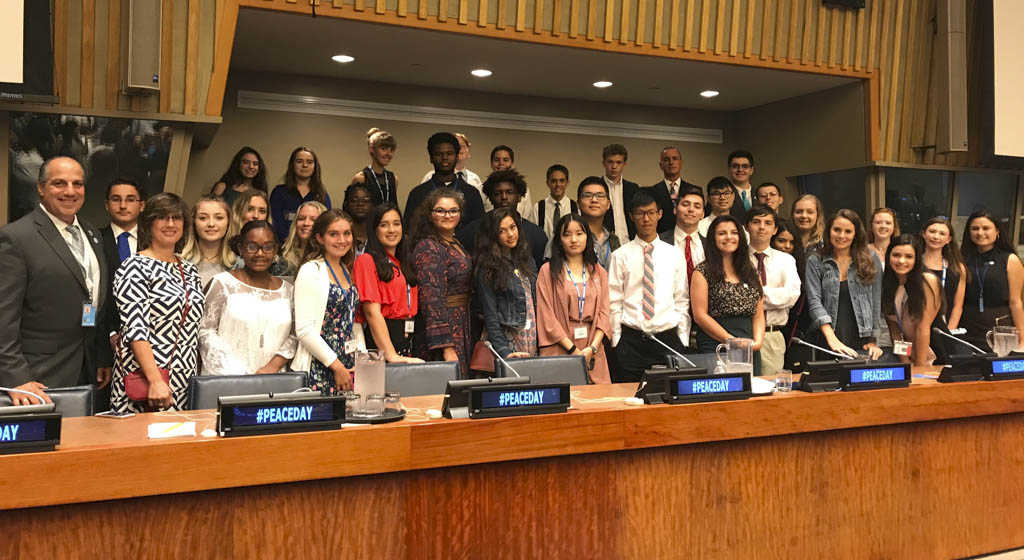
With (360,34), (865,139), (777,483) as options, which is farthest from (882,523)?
(865,139)

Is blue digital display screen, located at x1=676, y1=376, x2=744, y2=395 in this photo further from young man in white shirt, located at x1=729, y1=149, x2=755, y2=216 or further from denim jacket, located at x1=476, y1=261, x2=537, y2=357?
young man in white shirt, located at x1=729, y1=149, x2=755, y2=216

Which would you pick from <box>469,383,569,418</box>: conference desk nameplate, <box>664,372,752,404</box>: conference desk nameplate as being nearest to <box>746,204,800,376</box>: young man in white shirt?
<box>664,372,752,404</box>: conference desk nameplate

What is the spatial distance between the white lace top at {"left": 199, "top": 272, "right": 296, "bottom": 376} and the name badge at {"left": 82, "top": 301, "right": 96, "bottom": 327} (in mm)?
401

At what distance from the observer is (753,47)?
621 cm

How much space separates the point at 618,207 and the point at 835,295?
6.29 feet

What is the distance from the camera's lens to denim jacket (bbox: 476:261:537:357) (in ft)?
13.4

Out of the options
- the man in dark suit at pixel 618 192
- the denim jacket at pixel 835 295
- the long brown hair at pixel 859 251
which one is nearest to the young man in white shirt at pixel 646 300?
the denim jacket at pixel 835 295

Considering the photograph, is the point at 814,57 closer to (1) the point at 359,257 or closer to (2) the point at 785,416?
(1) the point at 359,257

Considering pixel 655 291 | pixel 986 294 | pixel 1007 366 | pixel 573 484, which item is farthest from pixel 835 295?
pixel 573 484

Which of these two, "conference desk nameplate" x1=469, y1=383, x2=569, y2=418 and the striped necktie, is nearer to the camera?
"conference desk nameplate" x1=469, y1=383, x2=569, y2=418

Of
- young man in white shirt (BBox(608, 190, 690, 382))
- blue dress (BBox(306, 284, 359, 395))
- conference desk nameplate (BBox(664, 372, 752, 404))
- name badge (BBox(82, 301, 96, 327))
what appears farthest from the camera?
young man in white shirt (BBox(608, 190, 690, 382))

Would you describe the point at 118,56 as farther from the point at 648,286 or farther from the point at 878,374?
the point at 878,374

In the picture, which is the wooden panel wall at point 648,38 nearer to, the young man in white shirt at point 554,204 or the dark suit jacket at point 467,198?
the young man in white shirt at point 554,204

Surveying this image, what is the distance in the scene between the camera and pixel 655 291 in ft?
14.2
